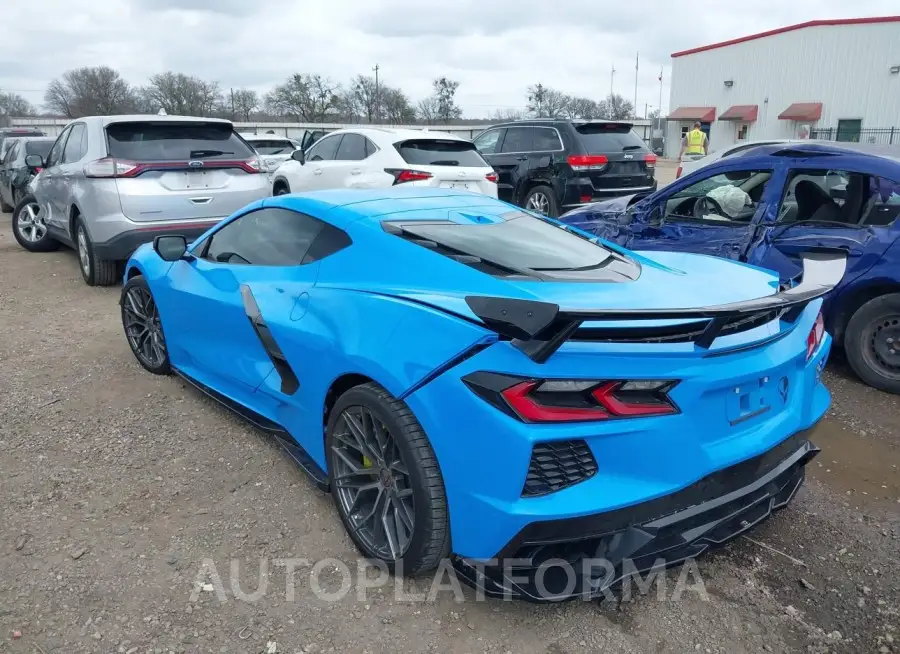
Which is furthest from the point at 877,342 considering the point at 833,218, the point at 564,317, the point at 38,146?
the point at 38,146

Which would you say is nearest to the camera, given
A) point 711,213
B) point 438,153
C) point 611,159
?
point 711,213

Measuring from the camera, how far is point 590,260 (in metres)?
3.05

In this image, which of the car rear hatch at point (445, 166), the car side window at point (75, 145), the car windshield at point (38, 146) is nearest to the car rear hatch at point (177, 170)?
the car side window at point (75, 145)

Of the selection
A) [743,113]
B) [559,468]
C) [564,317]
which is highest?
[743,113]

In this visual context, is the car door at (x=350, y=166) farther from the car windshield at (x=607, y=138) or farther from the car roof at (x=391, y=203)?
the car roof at (x=391, y=203)

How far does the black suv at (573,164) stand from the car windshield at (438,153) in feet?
5.07

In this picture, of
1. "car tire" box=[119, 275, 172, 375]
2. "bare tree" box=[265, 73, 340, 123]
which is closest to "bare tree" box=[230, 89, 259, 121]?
"bare tree" box=[265, 73, 340, 123]

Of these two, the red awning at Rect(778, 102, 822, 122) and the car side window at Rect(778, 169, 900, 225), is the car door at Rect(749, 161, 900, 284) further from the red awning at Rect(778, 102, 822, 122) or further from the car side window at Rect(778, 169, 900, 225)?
the red awning at Rect(778, 102, 822, 122)

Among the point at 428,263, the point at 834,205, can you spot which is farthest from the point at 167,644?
the point at 834,205

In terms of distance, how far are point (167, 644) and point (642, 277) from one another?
7.22ft

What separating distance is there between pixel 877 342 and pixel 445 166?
5437 millimetres

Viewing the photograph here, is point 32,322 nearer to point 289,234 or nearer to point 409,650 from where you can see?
point 289,234

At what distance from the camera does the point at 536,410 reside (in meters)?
2.07

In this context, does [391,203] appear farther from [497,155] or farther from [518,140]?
[497,155]
